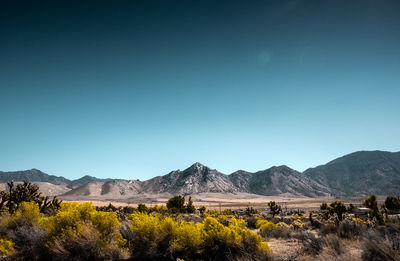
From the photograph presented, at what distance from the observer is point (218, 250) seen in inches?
325

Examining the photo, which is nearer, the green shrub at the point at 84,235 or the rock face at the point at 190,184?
the green shrub at the point at 84,235

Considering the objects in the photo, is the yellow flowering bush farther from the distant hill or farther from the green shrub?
the distant hill

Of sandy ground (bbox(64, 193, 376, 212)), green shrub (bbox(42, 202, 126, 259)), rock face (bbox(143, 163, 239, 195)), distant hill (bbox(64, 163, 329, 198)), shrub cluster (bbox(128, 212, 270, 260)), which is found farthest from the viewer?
rock face (bbox(143, 163, 239, 195))

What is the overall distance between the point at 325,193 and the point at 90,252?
207 metres

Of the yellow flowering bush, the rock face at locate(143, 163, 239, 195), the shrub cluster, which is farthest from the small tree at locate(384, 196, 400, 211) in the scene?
the rock face at locate(143, 163, 239, 195)

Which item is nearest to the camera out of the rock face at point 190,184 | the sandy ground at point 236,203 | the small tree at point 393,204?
the small tree at point 393,204

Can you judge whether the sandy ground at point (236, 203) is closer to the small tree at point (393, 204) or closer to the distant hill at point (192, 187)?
the distant hill at point (192, 187)

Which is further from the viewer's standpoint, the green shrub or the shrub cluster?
the shrub cluster

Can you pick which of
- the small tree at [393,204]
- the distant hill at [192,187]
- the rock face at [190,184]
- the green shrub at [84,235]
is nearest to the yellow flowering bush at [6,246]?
the green shrub at [84,235]

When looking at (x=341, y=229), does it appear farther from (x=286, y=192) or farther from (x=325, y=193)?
(x=325, y=193)

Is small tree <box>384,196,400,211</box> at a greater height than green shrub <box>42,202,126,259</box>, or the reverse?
green shrub <box>42,202,126,259</box>

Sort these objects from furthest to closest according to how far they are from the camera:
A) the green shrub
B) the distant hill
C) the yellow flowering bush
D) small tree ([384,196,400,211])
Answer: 1. the distant hill
2. small tree ([384,196,400,211])
3. the green shrub
4. the yellow flowering bush

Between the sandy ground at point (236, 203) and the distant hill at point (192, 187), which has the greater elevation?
the distant hill at point (192, 187)

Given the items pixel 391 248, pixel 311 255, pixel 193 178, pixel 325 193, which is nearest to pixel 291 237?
pixel 311 255
